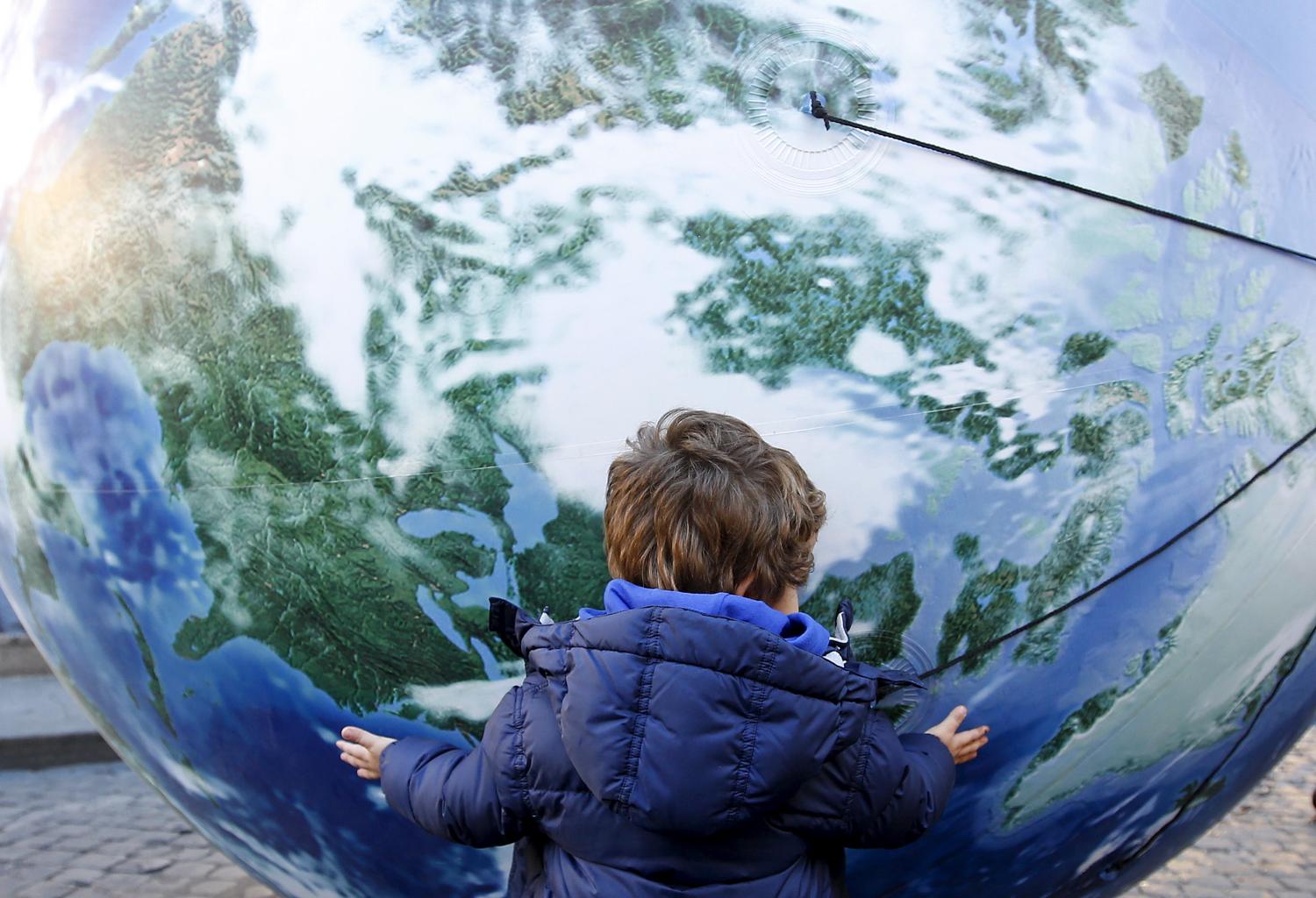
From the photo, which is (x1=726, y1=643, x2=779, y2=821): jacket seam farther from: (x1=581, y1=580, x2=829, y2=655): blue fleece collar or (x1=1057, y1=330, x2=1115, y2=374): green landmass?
(x1=1057, y1=330, x2=1115, y2=374): green landmass

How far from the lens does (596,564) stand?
1.51 meters

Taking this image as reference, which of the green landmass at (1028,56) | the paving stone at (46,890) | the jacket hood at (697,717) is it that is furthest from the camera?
the paving stone at (46,890)

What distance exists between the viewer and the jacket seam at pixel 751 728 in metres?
1.25

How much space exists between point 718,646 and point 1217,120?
0.88 meters

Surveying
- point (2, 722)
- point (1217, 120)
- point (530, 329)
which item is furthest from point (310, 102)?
point (2, 722)

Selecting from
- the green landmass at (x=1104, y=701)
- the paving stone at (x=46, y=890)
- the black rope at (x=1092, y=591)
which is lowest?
the paving stone at (x=46, y=890)

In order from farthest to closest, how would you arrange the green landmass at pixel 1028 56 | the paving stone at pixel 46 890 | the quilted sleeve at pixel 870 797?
the paving stone at pixel 46 890 < the green landmass at pixel 1028 56 < the quilted sleeve at pixel 870 797

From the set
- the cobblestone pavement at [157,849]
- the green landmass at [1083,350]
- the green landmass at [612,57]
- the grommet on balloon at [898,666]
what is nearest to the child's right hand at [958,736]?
the grommet on balloon at [898,666]

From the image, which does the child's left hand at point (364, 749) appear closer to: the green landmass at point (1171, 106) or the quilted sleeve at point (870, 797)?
Answer: the quilted sleeve at point (870, 797)

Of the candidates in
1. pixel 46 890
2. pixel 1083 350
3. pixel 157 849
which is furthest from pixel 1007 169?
pixel 157 849

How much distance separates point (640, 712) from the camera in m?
1.26

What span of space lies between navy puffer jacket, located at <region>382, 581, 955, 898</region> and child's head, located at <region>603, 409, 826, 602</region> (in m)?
0.05

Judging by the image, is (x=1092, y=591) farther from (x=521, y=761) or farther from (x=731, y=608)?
(x=521, y=761)

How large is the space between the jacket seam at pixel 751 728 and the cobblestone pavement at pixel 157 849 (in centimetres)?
267
